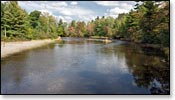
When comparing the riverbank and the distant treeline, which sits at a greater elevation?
the distant treeline

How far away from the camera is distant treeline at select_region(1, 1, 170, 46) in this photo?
1038cm

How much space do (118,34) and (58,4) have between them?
19.8 m

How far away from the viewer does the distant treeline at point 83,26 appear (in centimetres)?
1038

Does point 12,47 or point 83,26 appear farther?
point 83,26

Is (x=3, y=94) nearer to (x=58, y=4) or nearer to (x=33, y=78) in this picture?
(x=33, y=78)

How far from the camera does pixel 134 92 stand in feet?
14.3

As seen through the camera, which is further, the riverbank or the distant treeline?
the distant treeline

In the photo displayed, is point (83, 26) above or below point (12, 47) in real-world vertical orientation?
above

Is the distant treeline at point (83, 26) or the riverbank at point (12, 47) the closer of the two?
the riverbank at point (12, 47)

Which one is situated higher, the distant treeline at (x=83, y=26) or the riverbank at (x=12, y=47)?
the distant treeline at (x=83, y=26)

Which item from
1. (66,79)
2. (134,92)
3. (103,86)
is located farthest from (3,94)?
(134,92)

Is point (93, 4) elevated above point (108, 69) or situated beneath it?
elevated above

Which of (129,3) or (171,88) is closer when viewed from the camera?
(171,88)

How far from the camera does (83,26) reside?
12.1 m
